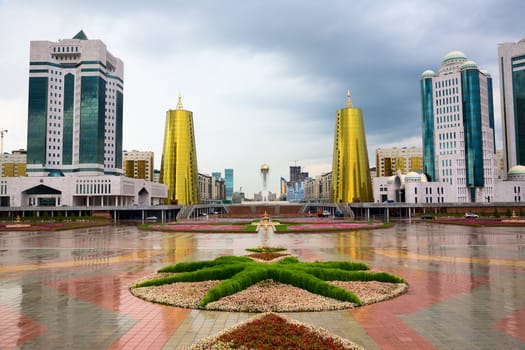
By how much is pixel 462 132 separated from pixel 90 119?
93.1 metres

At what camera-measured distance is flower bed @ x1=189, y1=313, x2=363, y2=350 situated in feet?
20.3

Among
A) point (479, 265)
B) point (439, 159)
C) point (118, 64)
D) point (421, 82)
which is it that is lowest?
point (479, 265)

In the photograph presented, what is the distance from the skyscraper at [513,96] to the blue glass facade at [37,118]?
12882cm

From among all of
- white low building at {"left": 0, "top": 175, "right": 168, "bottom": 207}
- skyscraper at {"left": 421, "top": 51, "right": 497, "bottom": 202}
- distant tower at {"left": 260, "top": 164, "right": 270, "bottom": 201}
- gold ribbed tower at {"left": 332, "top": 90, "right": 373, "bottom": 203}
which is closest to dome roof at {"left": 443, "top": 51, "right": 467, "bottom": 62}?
skyscraper at {"left": 421, "top": 51, "right": 497, "bottom": 202}

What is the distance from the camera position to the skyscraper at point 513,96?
109m

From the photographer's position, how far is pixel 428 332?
750 centimetres

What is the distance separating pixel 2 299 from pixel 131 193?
283ft

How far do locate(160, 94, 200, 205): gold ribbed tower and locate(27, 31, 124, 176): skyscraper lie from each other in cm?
1734

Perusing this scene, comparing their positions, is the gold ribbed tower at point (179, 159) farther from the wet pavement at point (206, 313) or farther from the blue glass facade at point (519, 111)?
the blue glass facade at point (519, 111)

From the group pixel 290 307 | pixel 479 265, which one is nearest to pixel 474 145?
pixel 479 265

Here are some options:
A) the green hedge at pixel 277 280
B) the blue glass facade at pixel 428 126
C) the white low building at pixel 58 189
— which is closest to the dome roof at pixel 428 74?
the blue glass facade at pixel 428 126

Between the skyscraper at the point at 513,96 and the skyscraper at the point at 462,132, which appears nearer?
the skyscraper at the point at 462,132

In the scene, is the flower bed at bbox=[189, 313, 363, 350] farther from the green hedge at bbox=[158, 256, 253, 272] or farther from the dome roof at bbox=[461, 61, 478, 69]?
the dome roof at bbox=[461, 61, 478, 69]

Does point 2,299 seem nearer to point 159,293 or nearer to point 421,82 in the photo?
point 159,293
